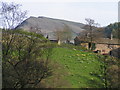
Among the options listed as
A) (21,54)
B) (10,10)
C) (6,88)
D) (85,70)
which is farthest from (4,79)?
(85,70)

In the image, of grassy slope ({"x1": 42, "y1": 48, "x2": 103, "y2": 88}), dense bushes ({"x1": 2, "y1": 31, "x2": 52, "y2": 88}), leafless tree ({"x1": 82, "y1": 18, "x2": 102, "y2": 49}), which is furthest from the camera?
leafless tree ({"x1": 82, "y1": 18, "x2": 102, "y2": 49})

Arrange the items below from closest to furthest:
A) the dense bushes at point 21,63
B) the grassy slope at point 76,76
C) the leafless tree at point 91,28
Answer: the dense bushes at point 21,63 → the grassy slope at point 76,76 → the leafless tree at point 91,28

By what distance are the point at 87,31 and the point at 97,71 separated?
18.3 m

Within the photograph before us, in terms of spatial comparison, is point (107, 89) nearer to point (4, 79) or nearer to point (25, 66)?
point (25, 66)

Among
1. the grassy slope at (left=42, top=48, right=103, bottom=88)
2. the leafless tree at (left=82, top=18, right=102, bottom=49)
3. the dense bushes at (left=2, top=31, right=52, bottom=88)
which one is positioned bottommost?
the grassy slope at (left=42, top=48, right=103, bottom=88)

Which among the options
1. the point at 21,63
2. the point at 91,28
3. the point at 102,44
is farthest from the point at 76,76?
the point at 102,44

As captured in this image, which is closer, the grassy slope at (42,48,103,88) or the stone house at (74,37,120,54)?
the grassy slope at (42,48,103,88)

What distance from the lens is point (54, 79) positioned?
34.4 ft

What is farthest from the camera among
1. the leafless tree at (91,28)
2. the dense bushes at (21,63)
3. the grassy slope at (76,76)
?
the leafless tree at (91,28)

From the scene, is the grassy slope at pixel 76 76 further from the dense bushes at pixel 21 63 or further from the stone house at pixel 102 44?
the stone house at pixel 102 44

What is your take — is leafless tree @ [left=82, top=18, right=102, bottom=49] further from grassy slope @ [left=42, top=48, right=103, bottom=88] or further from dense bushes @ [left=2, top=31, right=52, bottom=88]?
dense bushes @ [left=2, top=31, right=52, bottom=88]

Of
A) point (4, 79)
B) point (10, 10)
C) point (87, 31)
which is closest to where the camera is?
point (4, 79)

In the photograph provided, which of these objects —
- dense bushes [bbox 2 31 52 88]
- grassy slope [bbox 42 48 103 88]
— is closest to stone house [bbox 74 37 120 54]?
grassy slope [bbox 42 48 103 88]

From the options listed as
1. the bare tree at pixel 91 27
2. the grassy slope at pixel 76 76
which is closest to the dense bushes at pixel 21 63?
the grassy slope at pixel 76 76
